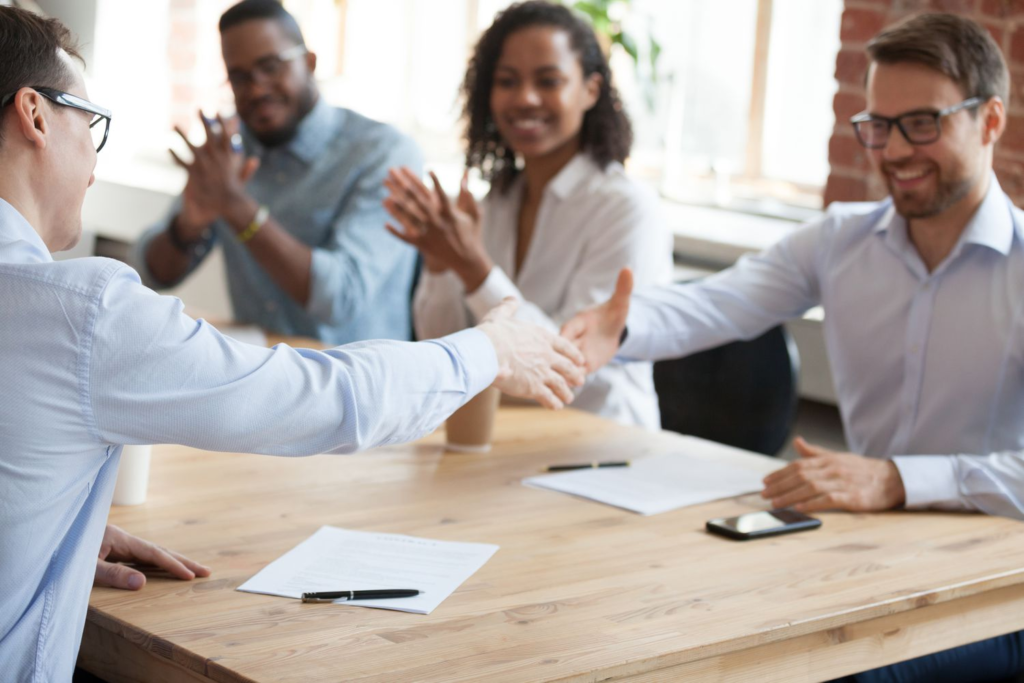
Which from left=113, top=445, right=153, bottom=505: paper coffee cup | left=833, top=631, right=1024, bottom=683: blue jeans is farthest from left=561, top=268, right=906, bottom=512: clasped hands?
left=113, top=445, right=153, bottom=505: paper coffee cup

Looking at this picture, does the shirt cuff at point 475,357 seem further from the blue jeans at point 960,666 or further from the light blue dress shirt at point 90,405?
the blue jeans at point 960,666

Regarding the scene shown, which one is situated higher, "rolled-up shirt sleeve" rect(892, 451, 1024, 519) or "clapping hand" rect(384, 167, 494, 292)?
"clapping hand" rect(384, 167, 494, 292)

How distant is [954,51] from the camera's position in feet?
6.61

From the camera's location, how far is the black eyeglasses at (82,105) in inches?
43.7

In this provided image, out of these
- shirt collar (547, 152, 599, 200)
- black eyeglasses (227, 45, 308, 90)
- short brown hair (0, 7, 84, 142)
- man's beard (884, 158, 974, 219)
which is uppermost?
short brown hair (0, 7, 84, 142)

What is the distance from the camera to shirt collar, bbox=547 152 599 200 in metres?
2.67

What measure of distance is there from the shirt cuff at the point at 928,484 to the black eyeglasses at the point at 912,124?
591 mm

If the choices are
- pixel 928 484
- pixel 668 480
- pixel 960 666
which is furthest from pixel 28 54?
pixel 960 666

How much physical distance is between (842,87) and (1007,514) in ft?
5.06

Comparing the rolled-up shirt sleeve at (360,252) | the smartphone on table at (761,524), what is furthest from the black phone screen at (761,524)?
the rolled-up shirt sleeve at (360,252)

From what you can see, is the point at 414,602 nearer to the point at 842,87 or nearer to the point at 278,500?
the point at 278,500

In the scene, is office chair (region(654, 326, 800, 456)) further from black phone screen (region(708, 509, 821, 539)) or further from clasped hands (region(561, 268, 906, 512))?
black phone screen (region(708, 509, 821, 539))

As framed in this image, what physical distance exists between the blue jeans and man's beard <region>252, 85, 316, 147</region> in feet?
6.53

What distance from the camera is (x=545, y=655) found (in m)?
1.17
